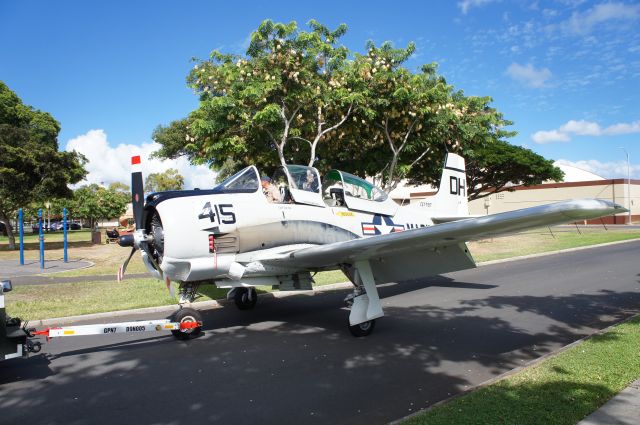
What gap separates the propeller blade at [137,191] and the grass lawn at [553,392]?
462 centimetres

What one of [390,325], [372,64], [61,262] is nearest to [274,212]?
[390,325]

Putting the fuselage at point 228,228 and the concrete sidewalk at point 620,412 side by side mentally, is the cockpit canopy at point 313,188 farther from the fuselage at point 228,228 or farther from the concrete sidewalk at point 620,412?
the concrete sidewalk at point 620,412

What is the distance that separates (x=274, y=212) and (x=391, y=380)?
3184 mm

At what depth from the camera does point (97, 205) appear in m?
64.6

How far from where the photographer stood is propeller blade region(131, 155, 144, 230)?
251 inches

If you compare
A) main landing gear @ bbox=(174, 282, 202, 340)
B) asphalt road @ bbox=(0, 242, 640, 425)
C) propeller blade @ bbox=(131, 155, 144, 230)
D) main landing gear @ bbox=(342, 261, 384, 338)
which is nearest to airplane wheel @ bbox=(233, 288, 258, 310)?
asphalt road @ bbox=(0, 242, 640, 425)

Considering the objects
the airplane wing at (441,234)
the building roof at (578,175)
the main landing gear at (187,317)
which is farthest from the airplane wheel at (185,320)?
the building roof at (578,175)

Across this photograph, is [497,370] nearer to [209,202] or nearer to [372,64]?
[209,202]

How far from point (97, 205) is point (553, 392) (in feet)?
229

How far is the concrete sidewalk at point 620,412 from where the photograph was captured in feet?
11.1

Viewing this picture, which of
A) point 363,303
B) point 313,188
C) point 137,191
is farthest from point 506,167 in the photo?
point 137,191

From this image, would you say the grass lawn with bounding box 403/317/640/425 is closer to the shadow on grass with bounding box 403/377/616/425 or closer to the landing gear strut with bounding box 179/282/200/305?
the shadow on grass with bounding box 403/377/616/425

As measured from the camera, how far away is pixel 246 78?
1359 centimetres

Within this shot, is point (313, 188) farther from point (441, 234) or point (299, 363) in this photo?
point (299, 363)
